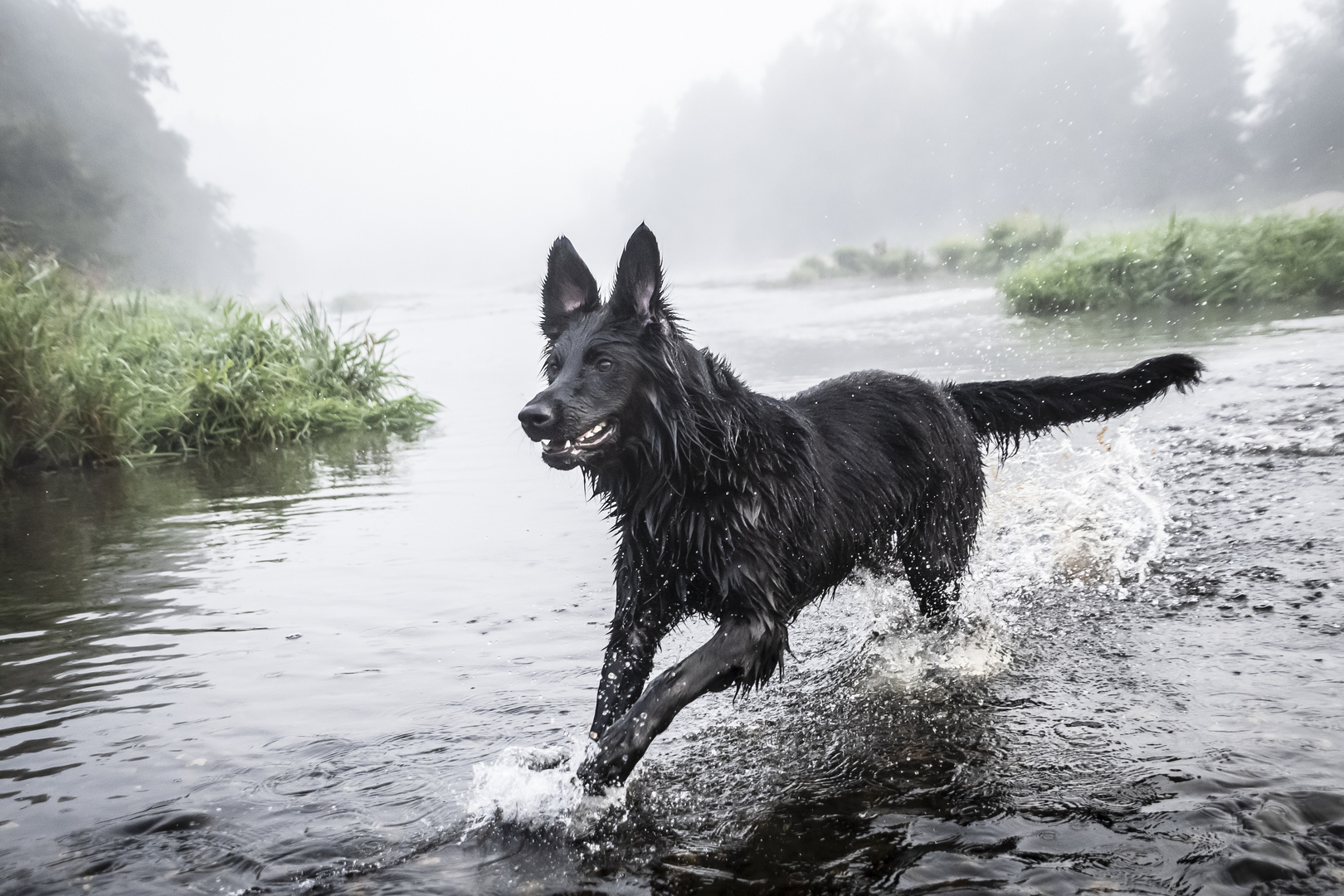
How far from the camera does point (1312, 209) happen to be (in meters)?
15.2

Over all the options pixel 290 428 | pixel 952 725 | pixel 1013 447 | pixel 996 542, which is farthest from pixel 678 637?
pixel 290 428

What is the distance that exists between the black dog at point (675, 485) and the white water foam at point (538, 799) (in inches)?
3.4

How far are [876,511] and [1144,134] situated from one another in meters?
27.4

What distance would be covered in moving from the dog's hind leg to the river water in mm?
154

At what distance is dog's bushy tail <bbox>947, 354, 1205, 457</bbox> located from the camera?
430 centimetres

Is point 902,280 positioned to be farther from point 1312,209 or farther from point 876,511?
point 876,511

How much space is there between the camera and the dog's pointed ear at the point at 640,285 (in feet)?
10.2

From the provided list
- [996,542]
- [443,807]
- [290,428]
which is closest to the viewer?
[443,807]

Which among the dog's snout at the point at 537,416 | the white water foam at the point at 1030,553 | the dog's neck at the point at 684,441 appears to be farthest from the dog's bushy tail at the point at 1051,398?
the dog's snout at the point at 537,416

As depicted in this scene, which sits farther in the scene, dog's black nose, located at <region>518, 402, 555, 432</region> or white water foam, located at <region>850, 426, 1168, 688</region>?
white water foam, located at <region>850, 426, 1168, 688</region>

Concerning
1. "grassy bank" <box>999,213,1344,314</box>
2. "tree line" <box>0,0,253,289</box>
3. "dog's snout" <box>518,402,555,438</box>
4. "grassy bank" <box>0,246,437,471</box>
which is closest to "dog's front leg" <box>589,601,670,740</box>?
"dog's snout" <box>518,402,555,438</box>

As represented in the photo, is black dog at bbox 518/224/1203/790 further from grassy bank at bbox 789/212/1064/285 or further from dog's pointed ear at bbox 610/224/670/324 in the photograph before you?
grassy bank at bbox 789/212/1064/285

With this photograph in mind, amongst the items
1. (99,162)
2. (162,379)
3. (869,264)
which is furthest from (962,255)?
(99,162)

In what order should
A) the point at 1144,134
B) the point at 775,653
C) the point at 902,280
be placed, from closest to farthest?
the point at 775,653
the point at 1144,134
the point at 902,280
